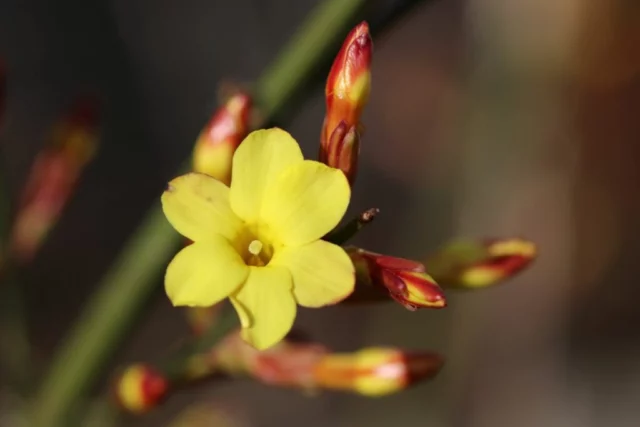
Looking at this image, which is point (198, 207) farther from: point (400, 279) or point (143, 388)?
point (143, 388)

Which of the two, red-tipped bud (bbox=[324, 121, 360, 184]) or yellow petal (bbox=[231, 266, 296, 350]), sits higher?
red-tipped bud (bbox=[324, 121, 360, 184])

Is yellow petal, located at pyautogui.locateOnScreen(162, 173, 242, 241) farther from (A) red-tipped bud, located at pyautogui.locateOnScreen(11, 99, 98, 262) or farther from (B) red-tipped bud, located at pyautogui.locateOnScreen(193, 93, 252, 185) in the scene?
(A) red-tipped bud, located at pyautogui.locateOnScreen(11, 99, 98, 262)

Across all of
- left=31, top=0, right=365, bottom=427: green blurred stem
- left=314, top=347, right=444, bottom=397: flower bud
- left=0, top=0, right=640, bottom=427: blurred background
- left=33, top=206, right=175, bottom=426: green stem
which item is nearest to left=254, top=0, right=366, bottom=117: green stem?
left=31, top=0, right=365, bottom=427: green blurred stem

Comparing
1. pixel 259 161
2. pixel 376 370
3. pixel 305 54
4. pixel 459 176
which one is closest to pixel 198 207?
pixel 259 161

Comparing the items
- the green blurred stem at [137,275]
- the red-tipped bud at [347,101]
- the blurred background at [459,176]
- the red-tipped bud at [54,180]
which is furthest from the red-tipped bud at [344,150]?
the blurred background at [459,176]

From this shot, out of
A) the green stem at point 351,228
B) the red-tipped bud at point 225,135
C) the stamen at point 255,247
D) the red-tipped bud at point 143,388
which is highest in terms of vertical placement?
the red-tipped bud at point 225,135

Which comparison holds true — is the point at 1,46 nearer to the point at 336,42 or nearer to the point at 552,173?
the point at 552,173

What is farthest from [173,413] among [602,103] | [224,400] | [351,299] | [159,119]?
[351,299]

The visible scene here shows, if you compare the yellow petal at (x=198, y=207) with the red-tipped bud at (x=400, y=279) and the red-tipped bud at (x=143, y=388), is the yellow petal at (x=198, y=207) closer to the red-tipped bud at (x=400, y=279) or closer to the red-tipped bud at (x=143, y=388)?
the red-tipped bud at (x=400, y=279)
